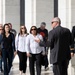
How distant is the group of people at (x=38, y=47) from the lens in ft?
36.8

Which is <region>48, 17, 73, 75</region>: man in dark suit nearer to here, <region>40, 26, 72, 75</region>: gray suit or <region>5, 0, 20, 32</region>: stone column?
<region>40, 26, 72, 75</region>: gray suit

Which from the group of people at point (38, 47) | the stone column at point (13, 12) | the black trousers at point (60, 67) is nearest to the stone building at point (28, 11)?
the stone column at point (13, 12)

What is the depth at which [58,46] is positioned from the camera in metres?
11.2

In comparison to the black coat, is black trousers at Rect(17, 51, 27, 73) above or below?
below

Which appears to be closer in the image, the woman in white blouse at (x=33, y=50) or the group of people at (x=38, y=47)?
the group of people at (x=38, y=47)

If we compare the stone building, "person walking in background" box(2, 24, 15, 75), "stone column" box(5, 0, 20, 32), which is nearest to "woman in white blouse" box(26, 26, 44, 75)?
"person walking in background" box(2, 24, 15, 75)

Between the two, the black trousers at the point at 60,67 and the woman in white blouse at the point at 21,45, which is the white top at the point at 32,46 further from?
the black trousers at the point at 60,67

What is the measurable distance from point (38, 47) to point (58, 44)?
3.20 meters

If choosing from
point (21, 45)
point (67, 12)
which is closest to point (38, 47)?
point (21, 45)

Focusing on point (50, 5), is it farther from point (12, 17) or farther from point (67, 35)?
point (67, 35)

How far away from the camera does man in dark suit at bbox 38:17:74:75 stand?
1116 centimetres

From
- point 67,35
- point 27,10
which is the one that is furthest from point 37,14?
point 67,35

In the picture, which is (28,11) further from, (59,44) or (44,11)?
(59,44)

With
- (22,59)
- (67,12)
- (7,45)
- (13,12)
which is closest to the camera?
(7,45)
